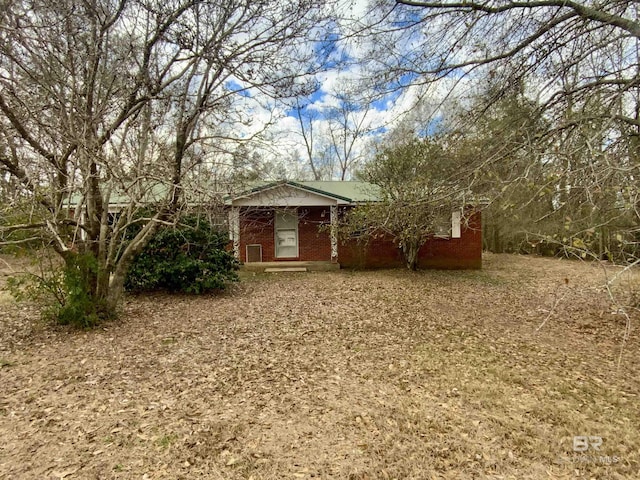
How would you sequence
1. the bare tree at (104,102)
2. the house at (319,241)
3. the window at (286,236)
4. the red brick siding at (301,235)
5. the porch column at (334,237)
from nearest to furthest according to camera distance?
the bare tree at (104,102) < the porch column at (334,237) < the house at (319,241) < the red brick siding at (301,235) < the window at (286,236)

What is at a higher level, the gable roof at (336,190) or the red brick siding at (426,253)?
the gable roof at (336,190)

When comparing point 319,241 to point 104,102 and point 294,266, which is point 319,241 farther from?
point 104,102

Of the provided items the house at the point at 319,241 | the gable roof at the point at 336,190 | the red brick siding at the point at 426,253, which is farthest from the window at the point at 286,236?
the red brick siding at the point at 426,253

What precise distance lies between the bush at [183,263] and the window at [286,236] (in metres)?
4.72

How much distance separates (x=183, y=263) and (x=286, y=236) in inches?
228

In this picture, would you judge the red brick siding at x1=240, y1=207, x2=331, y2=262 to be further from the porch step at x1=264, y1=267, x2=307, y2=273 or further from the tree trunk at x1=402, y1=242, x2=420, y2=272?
the tree trunk at x1=402, y1=242, x2=420, y2=272

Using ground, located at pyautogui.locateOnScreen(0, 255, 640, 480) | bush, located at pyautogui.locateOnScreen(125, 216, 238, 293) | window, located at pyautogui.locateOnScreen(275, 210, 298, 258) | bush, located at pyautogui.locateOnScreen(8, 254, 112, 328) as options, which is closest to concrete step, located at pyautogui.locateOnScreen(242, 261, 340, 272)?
window, located at pyautogui.locateOnScreen(275, 210, 298, 258)

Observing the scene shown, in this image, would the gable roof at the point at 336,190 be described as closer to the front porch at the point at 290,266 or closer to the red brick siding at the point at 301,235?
the red brick siding at the point at 301,235

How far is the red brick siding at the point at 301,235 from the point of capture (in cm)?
1366

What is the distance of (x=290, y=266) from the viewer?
1299cm

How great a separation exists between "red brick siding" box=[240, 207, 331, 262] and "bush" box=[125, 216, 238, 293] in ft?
14.2

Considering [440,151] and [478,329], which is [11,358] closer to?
[440,151]

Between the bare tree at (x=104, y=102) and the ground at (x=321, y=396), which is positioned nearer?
the ground at (x=321, y=396)

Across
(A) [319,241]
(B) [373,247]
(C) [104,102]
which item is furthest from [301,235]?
(C) [104,102]
